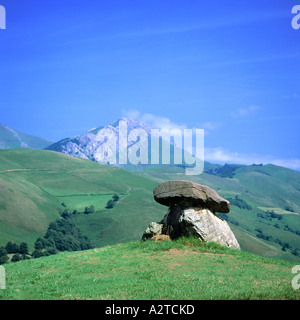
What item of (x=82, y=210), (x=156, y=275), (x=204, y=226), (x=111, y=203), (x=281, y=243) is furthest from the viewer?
(x=281, y=243)

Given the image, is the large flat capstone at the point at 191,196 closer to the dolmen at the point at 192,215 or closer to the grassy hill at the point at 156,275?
the dolmen at the point at 192,215

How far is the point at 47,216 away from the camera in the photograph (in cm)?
13712

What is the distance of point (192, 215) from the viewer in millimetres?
26078

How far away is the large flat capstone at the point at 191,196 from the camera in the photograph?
1059 inches

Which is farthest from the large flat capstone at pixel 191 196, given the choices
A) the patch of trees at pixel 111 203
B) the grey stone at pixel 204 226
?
the patch of trees at pixel 111 203

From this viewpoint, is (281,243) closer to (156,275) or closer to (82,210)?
(82,210)

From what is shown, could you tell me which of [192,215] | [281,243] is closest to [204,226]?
[192,215]

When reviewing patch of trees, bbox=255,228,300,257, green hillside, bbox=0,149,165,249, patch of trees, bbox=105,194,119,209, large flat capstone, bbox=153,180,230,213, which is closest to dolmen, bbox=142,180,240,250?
large flat capstone, bbox=153,180,230,213

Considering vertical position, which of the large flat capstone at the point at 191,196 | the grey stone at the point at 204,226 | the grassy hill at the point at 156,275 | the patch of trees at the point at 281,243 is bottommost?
the patch of trees at the point at 281,243

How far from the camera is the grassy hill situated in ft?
51.7

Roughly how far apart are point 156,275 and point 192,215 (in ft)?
26.6
